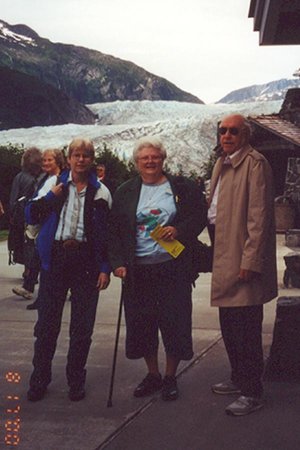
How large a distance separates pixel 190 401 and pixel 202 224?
109cm

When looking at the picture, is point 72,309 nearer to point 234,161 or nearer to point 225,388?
point 225,388

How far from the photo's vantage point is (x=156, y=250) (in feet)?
17.9

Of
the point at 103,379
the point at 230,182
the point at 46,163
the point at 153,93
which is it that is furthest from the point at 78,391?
the point at 153,93

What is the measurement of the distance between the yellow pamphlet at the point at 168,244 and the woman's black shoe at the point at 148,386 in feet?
2.95

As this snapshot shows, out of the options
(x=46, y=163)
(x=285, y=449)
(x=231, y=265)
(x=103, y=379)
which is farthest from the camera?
(x=46, y=163)

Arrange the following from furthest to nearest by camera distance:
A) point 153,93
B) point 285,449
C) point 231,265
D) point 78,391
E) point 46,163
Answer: point 153,93 < point 46,163 < point 78,391 < point 231,265 < point 285,449

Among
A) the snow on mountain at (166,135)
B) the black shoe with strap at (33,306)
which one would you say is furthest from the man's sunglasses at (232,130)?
the snow on mountain at (166,135)

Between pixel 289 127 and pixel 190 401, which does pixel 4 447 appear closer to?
pixel 190 401

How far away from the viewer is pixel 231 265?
5234 mm

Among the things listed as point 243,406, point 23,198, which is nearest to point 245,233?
point 243,406

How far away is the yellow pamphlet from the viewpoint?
5305 mm

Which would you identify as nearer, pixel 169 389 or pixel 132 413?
pixel 132 413

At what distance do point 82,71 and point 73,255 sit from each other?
478 ft

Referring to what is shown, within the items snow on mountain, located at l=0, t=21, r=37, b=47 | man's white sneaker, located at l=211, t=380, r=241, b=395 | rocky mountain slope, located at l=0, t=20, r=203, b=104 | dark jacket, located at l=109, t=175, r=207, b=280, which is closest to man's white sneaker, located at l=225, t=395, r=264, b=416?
man's white sneaker, located at l=211, t=380, r=241, b=395
